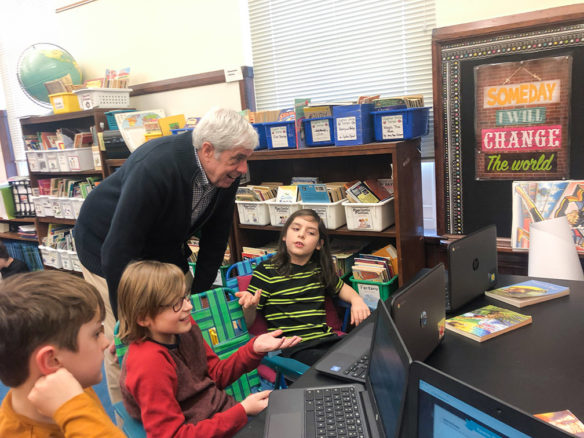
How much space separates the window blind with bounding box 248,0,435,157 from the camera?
2.56 m

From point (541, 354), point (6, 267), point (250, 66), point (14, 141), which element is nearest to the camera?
point (541, 354)

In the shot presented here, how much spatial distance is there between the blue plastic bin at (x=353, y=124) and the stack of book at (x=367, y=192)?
0.85 ft

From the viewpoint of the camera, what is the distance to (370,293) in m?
2.41

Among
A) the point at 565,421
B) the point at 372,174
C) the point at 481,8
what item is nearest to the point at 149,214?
the point at 565,421

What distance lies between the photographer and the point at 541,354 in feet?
3.74

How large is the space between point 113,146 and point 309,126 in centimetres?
156

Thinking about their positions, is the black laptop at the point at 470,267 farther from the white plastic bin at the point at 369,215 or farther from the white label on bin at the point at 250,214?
the white label on bin at the point at 250,214

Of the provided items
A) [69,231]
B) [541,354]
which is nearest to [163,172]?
[541,354]

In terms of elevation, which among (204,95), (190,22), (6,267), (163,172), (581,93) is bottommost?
(6,267)

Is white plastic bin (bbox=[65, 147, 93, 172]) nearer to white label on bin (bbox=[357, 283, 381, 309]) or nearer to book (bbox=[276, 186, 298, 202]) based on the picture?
book (bbox=[276, 186, 298, 202])

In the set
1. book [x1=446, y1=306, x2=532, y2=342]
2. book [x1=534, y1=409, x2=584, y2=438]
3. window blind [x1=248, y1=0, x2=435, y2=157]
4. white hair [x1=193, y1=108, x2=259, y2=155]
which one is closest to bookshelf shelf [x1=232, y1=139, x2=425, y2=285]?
window blind [x1=248, y1=0, x2=435, y2=157]

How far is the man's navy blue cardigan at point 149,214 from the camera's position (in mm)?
1548

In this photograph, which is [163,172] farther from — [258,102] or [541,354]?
[258,102]

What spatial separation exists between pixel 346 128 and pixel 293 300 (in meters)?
0.90
